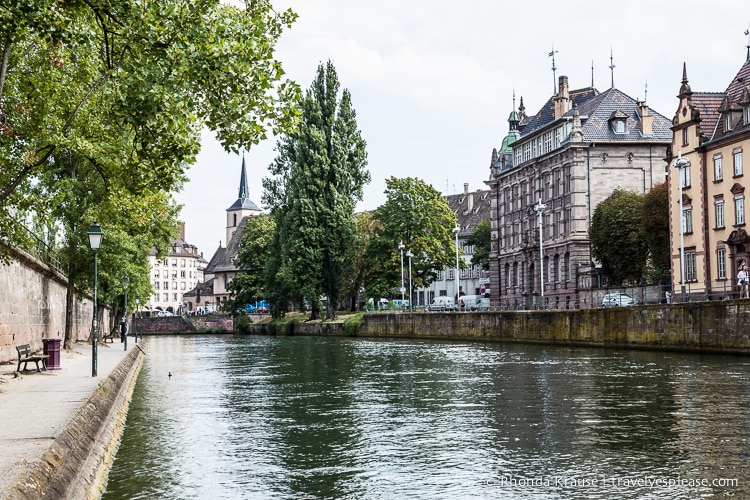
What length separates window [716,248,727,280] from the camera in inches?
2248

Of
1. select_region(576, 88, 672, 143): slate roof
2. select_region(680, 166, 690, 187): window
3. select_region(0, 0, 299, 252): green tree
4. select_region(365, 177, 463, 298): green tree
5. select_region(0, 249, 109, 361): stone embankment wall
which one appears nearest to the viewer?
select_region(0, 0, 299, 252): green tree

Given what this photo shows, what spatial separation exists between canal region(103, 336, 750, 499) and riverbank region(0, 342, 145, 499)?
1.49ft

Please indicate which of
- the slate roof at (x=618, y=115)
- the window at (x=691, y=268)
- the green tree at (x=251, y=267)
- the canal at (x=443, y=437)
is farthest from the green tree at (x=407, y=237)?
the canal at (x=443, y=437)

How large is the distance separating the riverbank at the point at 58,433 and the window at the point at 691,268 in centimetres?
4482

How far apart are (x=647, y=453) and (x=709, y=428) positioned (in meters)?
2.90

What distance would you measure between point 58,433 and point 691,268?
177ft

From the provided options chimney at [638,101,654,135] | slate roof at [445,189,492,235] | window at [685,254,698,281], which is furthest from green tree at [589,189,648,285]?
slate roof at [445,189,492,235]

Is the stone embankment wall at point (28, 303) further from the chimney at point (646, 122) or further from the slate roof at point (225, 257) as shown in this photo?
the slate roof at point (225, 257)

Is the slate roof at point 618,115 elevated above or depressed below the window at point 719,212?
above

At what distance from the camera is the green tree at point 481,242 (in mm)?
125625

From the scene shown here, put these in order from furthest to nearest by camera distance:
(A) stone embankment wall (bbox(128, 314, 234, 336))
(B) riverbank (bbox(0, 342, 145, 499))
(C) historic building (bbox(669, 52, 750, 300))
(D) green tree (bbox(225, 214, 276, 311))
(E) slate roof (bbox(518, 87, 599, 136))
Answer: (A) stone embankment wall (bbox(128, 314, 234, 336)), (D) green tree (bbox(225, 214, 276, 311)), (E) slate roof (bbox(518, 87, 599, 136)), (C) historic building (bbox(669, 52, 750, 300)), (B) riverbank (bbox(0, 342, 145, 499))

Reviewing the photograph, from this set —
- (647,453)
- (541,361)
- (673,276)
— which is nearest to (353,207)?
(673,276)

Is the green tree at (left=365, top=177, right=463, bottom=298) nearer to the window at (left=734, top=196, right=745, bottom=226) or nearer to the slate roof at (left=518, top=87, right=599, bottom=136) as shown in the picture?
the slate roof at (left=518, top=87, right=599, bottom=136)

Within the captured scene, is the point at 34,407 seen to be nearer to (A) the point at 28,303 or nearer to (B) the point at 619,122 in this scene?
(A) the point at 28,303
